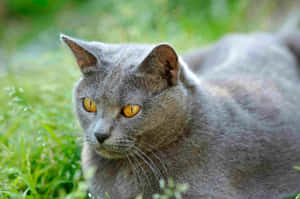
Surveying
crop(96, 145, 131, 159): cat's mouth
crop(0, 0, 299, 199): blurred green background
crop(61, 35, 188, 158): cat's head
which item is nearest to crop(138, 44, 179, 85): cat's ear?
crop(61, 35, 188, 158): cat's head

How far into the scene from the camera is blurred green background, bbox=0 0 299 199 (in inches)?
95.4

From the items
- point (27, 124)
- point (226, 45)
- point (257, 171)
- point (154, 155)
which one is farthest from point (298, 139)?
point (27, 124)

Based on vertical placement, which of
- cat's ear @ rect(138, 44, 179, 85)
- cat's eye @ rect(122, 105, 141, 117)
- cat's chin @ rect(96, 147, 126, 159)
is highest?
cat's ear @ rect(138, 44, 179, 85)

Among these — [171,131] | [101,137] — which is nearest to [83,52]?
[101,137]

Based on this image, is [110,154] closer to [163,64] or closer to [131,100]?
[131,100]

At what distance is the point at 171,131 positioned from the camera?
2.07 metres

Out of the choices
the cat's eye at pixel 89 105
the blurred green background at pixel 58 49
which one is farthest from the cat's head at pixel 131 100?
the blurred green background at pixel 58 49

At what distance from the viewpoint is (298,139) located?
2387 mm

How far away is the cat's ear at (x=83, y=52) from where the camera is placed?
2082 mm

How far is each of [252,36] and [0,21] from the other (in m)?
6.45

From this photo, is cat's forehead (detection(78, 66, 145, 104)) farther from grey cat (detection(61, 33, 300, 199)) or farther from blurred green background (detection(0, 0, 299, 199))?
blurred green background (detection(0, 0, 299, 199))

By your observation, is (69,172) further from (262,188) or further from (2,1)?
(2,1)

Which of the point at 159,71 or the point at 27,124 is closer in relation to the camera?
the point at 159,71

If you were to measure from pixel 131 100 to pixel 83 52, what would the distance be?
1.41 ft
